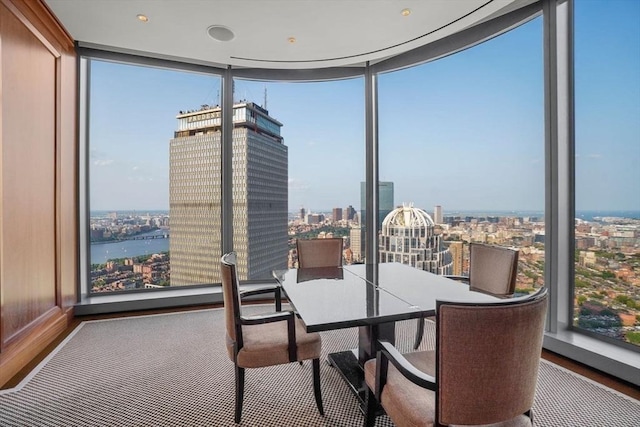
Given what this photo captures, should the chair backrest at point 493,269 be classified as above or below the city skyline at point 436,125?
below

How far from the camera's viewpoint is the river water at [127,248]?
389cm

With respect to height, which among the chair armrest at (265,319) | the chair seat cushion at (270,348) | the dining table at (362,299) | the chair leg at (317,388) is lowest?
the chair leg at (317,388)

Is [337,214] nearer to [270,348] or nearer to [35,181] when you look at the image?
[270,348]

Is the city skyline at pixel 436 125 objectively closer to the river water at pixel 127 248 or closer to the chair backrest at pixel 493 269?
the river water at pixel 127 248

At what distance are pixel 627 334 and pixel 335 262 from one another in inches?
92.8

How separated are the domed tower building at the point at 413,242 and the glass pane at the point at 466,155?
0.01 metres

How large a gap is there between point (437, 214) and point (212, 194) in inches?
113

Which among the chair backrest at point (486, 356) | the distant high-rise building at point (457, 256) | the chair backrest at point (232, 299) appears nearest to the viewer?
the chair backrest at point (486, 356)

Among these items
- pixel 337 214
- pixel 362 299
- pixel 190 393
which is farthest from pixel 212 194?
pixel 362 299

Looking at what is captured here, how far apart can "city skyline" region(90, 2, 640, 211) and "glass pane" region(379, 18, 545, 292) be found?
0.01 meters

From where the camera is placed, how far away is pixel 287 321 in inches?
71.9

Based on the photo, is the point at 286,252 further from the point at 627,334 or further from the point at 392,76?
the point at 627,334

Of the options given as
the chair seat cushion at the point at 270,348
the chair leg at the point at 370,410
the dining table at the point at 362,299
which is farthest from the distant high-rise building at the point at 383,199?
the chair leg at the point at 370,410

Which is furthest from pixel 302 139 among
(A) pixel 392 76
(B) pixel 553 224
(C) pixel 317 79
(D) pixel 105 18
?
(B) pixel 553 224
